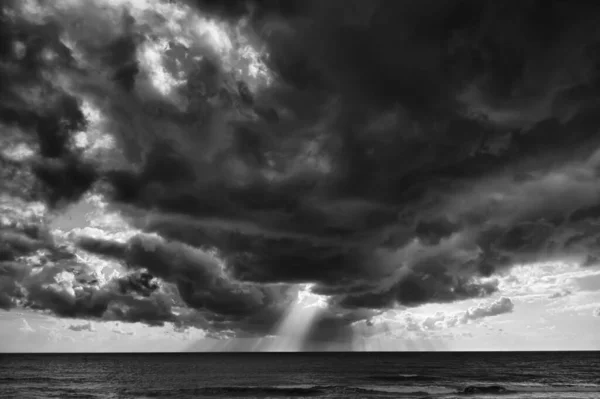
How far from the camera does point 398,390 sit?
72.1 m

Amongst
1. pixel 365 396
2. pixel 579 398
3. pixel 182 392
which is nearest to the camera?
pixel 579 398

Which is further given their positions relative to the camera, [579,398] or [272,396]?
[272,396]

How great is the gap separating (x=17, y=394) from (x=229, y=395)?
37.8 metres

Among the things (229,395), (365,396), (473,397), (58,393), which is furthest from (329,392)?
(58,393)

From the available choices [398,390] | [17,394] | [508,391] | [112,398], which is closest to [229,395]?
[112,398]

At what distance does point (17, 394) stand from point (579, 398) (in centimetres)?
9098

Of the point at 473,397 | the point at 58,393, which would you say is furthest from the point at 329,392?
the point at 58,393

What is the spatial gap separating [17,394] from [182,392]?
93.7 feet

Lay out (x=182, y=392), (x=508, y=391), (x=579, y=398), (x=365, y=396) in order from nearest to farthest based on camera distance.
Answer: (x=579, y=398) < (x=365, y=396) < (x=508, y=391) < (x=182, y=392)

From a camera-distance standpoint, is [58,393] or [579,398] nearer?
[579,398]

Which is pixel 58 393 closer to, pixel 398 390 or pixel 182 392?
pixel 182 392

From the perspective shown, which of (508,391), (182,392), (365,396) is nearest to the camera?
(365,396)

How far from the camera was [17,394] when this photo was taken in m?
69.6

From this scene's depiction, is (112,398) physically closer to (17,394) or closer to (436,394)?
(17,394)
